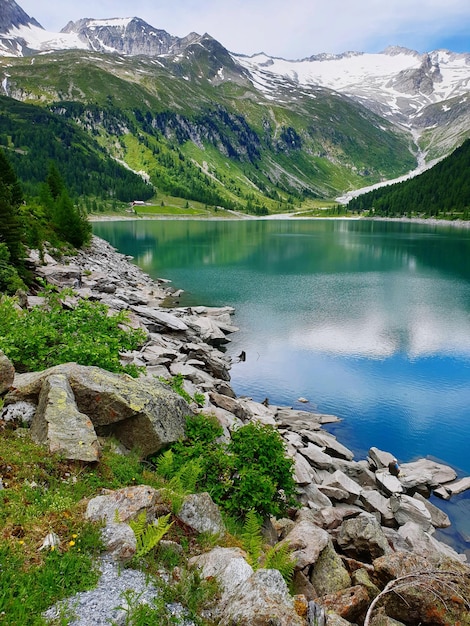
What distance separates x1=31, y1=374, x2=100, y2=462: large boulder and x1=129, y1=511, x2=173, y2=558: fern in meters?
2.48

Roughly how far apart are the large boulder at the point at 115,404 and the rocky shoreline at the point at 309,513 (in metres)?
0.03

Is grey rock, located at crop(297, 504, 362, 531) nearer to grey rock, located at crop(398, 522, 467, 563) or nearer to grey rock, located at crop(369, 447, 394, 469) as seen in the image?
grey rock, located at crop(398, 522, 467, 563)

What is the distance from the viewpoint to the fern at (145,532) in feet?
23.6

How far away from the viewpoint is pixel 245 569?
7.29 meters

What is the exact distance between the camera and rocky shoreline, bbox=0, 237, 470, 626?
7.25 metres

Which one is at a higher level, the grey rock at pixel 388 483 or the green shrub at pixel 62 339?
the green shrub at pixel 62 339

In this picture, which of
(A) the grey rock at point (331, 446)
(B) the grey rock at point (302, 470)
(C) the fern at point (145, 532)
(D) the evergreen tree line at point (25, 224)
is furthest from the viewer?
(D) the evergreen tree line at point (25, 224)

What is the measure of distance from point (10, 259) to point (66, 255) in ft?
93.7

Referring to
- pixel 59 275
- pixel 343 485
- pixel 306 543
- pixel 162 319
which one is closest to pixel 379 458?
pixel 343 485

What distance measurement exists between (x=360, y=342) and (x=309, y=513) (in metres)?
29.7

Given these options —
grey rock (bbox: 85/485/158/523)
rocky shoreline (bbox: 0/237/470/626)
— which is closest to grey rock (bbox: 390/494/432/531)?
rocky shoreline (bbox: 0/237/470/626)

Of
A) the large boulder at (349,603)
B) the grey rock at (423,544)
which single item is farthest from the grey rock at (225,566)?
the grey rock at (423,544)

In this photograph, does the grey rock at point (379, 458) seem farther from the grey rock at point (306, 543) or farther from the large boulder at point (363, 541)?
the grey rock at point (306, 543)

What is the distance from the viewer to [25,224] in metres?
48.8
